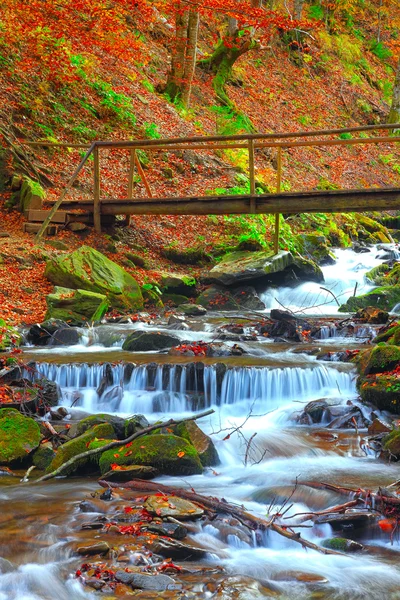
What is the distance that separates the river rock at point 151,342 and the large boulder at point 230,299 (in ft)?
11.9

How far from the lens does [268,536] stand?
509 centimetres

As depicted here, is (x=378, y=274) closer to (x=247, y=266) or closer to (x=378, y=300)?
(x=378, y=300)

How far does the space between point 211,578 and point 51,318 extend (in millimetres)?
7695

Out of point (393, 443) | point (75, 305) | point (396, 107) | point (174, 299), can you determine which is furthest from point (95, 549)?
point (396, 107)

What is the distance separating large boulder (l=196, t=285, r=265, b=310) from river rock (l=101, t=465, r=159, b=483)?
8055 mm

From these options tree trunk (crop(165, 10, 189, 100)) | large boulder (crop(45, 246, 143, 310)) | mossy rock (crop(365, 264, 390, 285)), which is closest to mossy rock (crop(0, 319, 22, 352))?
large boulder (crop(45, 246, 143, 310))

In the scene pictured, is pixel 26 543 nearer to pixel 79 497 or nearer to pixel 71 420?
pixel 79 497

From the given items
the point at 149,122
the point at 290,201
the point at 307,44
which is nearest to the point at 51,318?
the point at 290,201

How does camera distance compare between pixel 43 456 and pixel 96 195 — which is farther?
pixel 96 195

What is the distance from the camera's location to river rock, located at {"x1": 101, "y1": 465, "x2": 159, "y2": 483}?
604 centimetres

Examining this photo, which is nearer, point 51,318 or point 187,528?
point 187,528

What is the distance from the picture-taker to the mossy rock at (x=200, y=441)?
6688 millimetres

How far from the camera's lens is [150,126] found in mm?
18828

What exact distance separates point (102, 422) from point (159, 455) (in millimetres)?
1091
